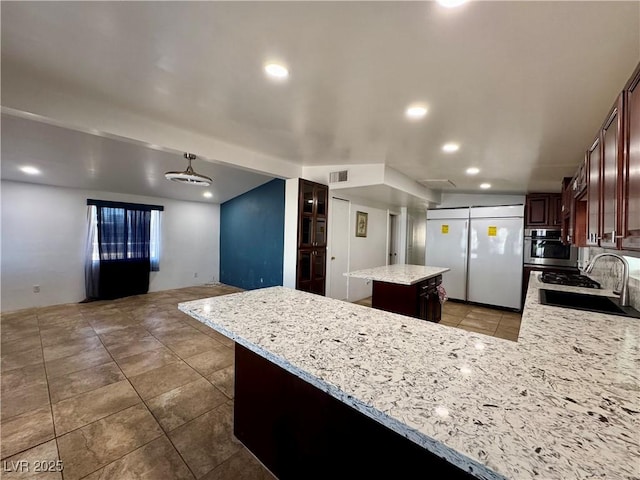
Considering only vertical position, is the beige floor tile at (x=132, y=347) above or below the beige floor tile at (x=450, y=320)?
below

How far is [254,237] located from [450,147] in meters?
4.18

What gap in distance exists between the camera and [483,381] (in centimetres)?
81

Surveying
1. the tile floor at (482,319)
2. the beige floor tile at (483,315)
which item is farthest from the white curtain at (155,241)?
the beige floor tile at (483,315)

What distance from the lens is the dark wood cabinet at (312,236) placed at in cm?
391

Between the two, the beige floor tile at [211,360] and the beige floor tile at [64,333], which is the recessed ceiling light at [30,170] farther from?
the beige floor tile at [211,360]

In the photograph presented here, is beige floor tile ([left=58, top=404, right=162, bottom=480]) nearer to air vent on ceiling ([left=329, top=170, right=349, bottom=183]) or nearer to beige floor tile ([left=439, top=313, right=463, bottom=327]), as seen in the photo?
air vent on ceiling ([left=329, top=170, right=349, bottom=183])

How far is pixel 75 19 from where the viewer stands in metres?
1.25

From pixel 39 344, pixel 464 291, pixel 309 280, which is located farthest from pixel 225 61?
pixel 464 291

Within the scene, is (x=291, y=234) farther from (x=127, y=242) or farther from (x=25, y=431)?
(x=127, y=242)

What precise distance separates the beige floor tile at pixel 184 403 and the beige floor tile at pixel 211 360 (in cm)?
23

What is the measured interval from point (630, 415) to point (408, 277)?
2281 millimetres

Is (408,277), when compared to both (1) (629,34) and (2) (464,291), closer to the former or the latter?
(1) (629,34)

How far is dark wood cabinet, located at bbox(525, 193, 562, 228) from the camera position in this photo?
4543 millimetres

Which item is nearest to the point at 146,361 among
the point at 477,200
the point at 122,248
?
the point at 122,248
